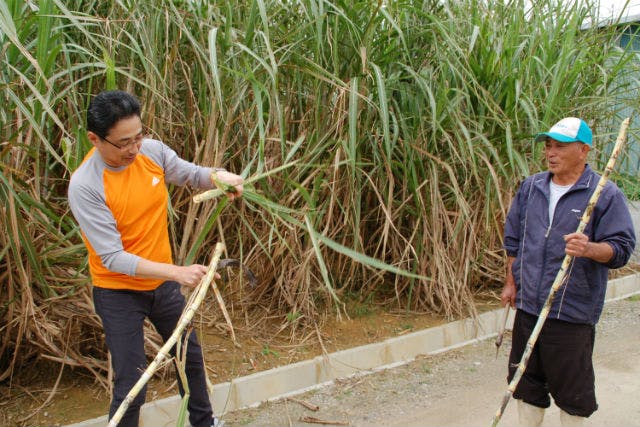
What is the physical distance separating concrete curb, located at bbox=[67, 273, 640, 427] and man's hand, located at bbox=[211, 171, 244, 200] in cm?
141

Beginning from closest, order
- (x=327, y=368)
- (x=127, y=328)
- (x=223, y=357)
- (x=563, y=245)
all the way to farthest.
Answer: (x=127, y=328) → (x=563, y=245) → (x=223, y=357) → (x=327, y=368)

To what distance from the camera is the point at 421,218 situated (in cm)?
438

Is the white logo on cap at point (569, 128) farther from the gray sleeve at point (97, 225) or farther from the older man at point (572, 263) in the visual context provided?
the gray sleeve at point (97, 225)

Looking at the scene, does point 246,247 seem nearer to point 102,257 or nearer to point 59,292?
point 59,292

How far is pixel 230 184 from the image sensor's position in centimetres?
234

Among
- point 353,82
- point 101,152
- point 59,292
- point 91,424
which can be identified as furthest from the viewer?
point 353,82

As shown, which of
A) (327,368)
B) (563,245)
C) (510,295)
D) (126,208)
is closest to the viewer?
(126,208)

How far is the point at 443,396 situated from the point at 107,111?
2.62 meters

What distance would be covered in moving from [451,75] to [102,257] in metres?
2.89

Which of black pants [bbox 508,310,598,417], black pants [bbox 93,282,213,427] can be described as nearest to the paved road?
black pants [bbox 508,310,598,417]

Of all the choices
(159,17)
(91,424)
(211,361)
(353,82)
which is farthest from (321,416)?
(159,17)

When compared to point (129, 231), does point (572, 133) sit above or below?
above

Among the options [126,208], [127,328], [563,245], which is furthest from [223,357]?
[563,245]

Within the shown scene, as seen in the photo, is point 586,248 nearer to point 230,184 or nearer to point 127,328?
point 230,184
